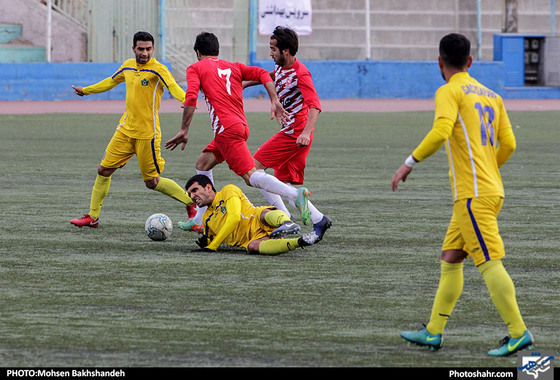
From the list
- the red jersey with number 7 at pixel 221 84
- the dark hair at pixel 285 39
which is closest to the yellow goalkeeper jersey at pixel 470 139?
the dark hair at pixel 285 39

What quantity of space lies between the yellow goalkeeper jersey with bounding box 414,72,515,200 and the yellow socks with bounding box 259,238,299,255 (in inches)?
112

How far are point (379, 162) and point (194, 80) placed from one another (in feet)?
24.4

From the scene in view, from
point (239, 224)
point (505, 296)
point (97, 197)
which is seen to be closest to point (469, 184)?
→ point (505, 296)

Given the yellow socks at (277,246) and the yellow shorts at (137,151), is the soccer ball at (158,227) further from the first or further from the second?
the yellow socks at (277,246)

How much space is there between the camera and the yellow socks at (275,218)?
320 inches

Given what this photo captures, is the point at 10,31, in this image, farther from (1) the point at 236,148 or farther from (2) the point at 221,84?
(1) the point at 236,148

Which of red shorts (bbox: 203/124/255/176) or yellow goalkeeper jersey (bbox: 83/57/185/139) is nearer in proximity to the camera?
red shorts (bbox: 203/124/255/176)

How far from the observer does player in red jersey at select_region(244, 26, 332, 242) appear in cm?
895

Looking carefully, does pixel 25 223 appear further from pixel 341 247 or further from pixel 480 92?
pixel 480 92

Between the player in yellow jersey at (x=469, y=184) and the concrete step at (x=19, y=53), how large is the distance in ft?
91.7

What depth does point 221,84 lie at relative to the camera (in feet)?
30.0

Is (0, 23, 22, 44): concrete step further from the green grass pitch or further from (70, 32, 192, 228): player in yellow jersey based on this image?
(70, 32, 192, 228): player in yellow jersey

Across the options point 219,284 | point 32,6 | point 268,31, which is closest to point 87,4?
point 32,6

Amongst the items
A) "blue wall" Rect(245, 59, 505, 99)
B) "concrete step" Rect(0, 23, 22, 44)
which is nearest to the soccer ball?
"blue wall" Rect(245, 59, 505, 99)
